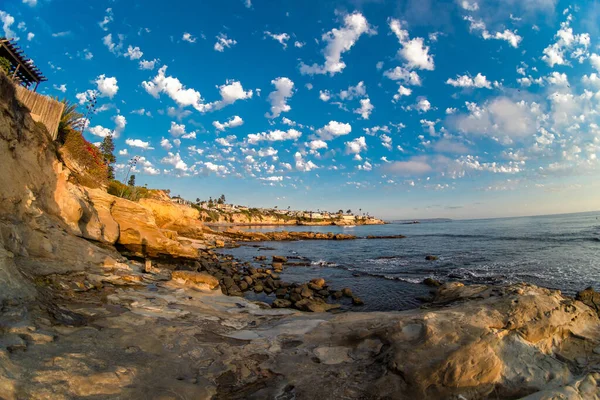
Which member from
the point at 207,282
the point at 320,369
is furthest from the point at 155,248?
the point at 320,369

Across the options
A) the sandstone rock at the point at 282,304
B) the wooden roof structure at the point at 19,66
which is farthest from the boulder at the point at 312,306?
the wooden roof structure at the point at 19,66

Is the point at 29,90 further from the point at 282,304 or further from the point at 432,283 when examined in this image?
the point at 432,283

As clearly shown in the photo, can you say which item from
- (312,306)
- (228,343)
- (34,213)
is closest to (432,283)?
(312,306)

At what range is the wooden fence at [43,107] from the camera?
1511cm

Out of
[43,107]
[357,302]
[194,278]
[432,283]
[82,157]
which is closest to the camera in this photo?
[194,278]

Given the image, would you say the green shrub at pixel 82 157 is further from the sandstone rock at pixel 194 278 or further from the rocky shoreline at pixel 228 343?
the rocky shoreline at pixel 228 343

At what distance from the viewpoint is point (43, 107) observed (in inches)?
638

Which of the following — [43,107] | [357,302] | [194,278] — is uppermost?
[43,107]

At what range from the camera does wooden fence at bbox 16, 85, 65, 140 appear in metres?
15.1

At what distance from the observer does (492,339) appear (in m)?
4.80

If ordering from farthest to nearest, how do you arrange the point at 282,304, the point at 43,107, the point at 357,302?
the point at 43,107, the point at 357,302, the point at 282,304

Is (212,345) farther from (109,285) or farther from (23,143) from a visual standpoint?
(23,143)

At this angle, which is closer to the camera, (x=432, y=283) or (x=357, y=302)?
(x=357, y=302)

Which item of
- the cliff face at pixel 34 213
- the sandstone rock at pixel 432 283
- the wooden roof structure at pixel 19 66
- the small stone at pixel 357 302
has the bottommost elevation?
the small stone at pixel 357 302
